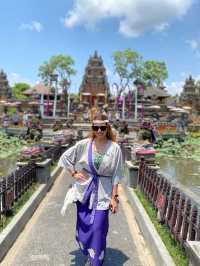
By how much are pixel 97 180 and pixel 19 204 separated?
3.05m

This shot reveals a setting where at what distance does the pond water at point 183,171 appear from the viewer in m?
13.4

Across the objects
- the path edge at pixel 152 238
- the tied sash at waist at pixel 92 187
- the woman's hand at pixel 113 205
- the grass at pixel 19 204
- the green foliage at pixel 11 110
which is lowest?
the path edge at pixel 152 238

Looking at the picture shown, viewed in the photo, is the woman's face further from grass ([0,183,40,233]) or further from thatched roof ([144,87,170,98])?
thatched roof ([144,87,170,98])

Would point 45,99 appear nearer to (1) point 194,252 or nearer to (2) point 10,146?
(2) point 10,146

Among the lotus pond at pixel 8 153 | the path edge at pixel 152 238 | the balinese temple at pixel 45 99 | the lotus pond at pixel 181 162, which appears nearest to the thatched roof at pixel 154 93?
the balinese temple at pixel 45 99

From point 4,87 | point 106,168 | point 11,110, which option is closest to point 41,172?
A: point 106,168

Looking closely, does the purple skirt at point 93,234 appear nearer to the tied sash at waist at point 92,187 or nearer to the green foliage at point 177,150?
the tied sash at waist at point 92,187

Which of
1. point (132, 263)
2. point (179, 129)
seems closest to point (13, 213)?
point (132, 263)

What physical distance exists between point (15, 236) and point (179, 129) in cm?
2921

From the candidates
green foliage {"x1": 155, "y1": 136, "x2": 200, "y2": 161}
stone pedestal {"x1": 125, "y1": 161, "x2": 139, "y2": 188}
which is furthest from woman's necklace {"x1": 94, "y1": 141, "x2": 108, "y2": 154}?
green foliage {"x1": 155, "y1": 136, "x2": 200, "y2": 161}

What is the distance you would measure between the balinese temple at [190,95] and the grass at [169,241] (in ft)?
183

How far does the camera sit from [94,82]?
6328cm

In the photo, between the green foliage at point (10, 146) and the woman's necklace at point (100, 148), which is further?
the green foliage at point (10, 146)

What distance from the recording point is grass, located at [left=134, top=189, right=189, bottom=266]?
14.6ft
